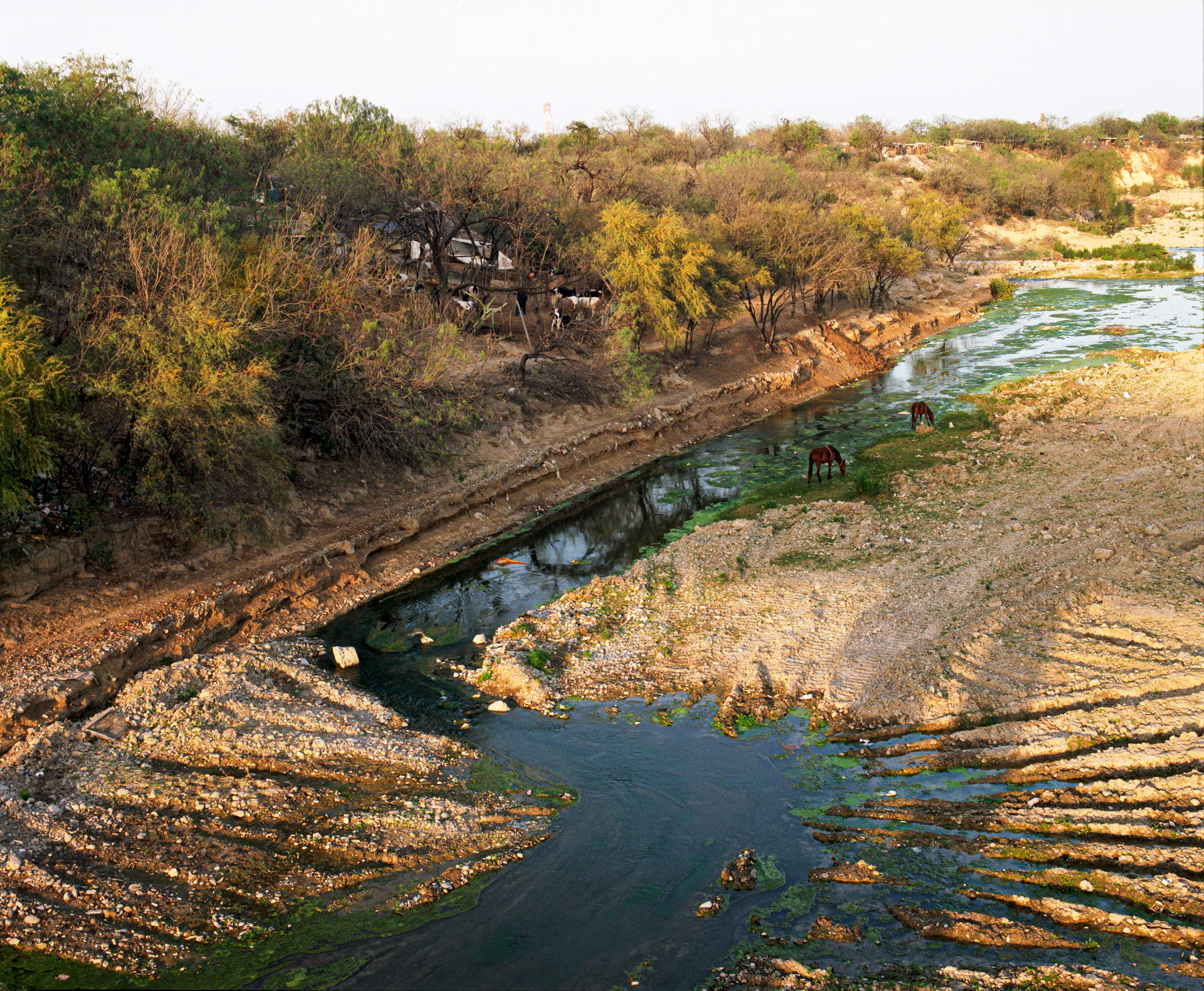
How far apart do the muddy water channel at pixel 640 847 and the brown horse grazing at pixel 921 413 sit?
12168 millimetres

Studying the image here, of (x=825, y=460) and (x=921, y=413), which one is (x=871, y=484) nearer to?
(x=825, y=460)

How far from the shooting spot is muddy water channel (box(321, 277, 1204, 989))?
7.78 meters

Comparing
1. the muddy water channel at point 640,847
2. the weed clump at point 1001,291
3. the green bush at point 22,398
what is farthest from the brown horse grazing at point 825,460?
the weed clump at point 1001,291

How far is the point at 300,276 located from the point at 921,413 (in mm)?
18086

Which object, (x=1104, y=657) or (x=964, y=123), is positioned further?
(x=964, y=123)

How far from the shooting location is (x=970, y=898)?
8.02m

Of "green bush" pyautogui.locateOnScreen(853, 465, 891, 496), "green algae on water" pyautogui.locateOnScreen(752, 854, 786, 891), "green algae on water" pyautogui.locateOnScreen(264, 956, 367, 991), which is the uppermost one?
"green bush" pyautogui.locateOnScreen(853, 465, 891, 496)

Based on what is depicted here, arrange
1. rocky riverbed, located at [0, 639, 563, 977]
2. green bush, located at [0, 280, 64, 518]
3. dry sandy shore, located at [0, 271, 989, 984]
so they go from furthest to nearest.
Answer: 1. green bush, located at [0, 280, 64, 518]
2. dry sandy shore, located at [0, 271, 989, 984]
3. rocky riverbed, located at [0, 639, 563, 977]

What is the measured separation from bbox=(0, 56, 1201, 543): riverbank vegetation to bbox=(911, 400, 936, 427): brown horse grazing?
8.19m

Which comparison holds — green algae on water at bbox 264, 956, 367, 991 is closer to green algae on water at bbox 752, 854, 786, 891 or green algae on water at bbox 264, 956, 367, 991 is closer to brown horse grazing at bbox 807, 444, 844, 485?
green algae on water at bbox 752, 854, 786, 891

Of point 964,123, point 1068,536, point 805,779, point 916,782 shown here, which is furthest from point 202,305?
point 964,123

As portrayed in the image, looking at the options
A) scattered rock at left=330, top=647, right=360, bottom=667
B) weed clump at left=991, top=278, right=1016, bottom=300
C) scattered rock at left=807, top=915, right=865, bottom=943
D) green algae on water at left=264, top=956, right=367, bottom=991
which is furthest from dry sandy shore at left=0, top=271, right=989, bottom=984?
weed clump at left=991, top=278, right=1016, bottom=300

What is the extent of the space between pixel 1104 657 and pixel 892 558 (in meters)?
4.92

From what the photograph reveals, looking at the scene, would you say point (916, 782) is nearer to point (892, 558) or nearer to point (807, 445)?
point (892, 558)
